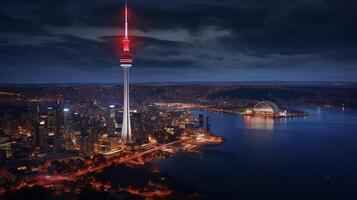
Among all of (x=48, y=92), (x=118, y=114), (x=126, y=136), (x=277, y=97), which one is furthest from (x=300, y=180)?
(x=277, y=97)

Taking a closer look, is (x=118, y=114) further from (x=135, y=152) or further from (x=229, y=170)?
(x=229, y=170)

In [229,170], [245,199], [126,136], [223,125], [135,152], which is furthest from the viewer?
[223,125]

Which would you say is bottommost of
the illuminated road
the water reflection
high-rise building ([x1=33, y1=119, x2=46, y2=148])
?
the illuminated road

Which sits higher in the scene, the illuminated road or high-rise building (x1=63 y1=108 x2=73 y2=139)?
high-rise building (x1=63 y1=108 x2=73 y2=139)

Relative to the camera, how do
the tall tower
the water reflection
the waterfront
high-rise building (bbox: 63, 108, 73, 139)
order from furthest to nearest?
the water reflection → high-rise building (bbox: 63, 108, 73, 139) → the tall tower → the waterfront

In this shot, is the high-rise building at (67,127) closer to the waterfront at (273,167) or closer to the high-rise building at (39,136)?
the high-rise building at (39,136)

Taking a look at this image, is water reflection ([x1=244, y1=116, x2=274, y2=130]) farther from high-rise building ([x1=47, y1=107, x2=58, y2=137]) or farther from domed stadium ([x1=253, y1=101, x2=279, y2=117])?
high-rise building ([x1=47, y1=107, x2=58, y2=137])

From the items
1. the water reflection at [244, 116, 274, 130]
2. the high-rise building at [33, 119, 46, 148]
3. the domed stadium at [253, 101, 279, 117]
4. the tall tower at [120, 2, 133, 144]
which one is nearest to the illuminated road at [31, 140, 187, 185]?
the tall tower at [120, 2, 133, 144]

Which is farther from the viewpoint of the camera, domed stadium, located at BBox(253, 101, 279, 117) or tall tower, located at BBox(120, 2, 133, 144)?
domed stadium, located at BBox(253, 101, 279, 117)

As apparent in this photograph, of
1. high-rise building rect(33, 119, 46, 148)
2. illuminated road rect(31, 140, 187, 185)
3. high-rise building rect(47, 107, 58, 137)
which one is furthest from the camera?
high-rise building rect(47, 107, 58, 137)
